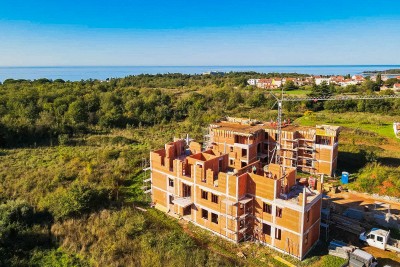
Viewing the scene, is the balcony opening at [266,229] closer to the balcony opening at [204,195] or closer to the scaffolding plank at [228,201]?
the scaffolding plank at [228,201]

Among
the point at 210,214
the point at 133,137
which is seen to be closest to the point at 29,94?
the point at 133,137

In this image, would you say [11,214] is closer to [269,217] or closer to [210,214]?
[210,214]

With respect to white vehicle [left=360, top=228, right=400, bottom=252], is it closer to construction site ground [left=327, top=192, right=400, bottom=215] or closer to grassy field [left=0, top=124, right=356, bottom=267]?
grassy field [left=0, top=124, right=356, bottom=267]

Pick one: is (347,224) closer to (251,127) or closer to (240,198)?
(240,198)

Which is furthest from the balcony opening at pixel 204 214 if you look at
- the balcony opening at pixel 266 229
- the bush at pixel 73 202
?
the bush at pixel 73 202

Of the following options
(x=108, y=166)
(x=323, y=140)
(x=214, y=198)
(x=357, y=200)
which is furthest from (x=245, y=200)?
(x=108, y=166)

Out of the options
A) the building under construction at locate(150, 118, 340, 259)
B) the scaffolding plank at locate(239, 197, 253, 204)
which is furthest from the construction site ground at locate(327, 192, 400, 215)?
the scaffolding plank at locate(239, 197, 253, 204)
